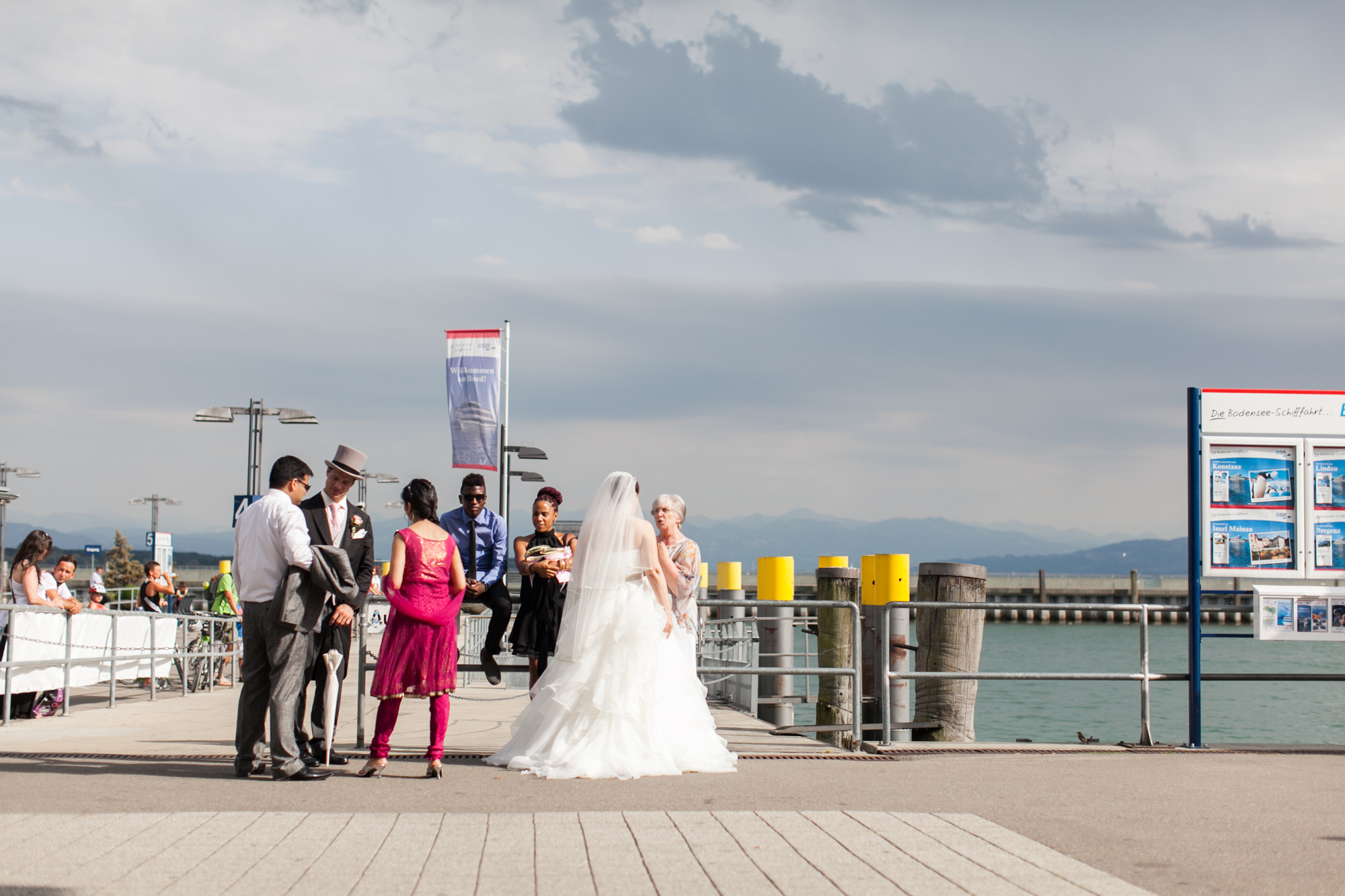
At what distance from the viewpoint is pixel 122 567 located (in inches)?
3014

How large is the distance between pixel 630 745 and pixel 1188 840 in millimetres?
3210

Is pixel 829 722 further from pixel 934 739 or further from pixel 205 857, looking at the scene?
pixel 205 857

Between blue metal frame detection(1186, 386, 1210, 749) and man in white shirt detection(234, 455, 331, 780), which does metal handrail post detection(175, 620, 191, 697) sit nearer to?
man in white shirt detection(234, 455, 331, 780)

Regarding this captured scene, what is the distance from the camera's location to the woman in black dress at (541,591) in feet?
27.0

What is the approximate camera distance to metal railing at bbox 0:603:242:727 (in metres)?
10.8

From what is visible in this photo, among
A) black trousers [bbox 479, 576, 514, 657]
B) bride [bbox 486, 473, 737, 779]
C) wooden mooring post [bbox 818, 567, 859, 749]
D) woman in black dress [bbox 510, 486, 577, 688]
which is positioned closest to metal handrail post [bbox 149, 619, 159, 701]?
black trousers [bbox 479, 576, 514, 657]

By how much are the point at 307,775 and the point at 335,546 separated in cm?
136

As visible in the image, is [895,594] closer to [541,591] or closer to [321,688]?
[541,591]

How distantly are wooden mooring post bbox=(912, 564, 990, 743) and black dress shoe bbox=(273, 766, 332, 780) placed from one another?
17.8ft

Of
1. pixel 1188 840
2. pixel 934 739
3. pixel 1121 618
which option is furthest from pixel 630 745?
pixel 1121 618

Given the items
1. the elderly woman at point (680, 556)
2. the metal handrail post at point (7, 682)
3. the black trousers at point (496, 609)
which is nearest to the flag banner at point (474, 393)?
the metal handrail post at point (7, 682)

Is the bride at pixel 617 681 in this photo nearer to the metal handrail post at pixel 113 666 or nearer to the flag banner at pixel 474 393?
the metal handrail post at pixel 113 666

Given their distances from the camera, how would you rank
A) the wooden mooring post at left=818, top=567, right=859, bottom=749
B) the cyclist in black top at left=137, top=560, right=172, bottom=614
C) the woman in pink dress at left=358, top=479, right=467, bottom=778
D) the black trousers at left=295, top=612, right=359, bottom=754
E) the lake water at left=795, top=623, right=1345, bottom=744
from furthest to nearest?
the lake water at left=795, top=623, right=1345, bottom=744 → the cyclist in black top at left=137, top=560, right=172, bottom=614 → the wooden mooring post at left=818, top=567, right=859, bottom=749 → the black trousers at left=295, top=612, right=359, bottom=754 → the woman in pink dress at left=358, top=479, right=467, bottom=778

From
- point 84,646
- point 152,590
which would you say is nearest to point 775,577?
point 84,646
